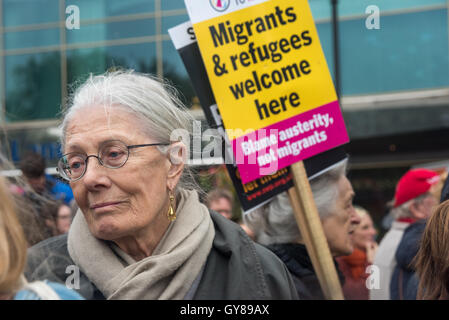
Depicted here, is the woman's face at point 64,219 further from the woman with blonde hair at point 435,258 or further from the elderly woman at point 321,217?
the woman with blonde hair at point 435,258

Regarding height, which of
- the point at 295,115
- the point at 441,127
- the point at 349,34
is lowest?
the point at 441,127

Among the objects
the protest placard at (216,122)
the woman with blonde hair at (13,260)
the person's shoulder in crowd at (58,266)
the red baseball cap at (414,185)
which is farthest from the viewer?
the red baseball cap at (414,185)

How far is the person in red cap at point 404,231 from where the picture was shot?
440 cm

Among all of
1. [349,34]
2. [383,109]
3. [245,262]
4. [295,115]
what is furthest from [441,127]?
[245,262]

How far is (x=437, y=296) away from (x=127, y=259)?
121 centimetres

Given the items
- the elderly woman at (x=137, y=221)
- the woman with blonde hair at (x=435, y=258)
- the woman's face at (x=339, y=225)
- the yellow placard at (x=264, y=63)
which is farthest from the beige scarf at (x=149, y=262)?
the woman's face at (x=339, y=225)

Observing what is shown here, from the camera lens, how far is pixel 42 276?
2.14 meters

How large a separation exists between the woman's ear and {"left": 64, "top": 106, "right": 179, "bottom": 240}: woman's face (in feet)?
0.19

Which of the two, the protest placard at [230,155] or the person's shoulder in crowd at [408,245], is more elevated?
the protest placard at [230,155]

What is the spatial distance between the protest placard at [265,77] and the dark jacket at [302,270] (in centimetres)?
44

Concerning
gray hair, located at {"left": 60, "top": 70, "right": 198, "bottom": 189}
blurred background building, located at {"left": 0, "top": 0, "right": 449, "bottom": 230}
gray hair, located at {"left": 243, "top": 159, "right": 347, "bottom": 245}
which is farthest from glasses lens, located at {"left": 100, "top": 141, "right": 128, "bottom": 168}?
blurred background building, located at {"left": 0, "top": 0, "right": 449, "bottom": 230}

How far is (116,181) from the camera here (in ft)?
7.68

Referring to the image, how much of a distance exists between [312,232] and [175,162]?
89 cm

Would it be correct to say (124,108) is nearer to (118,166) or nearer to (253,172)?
(118,166)
